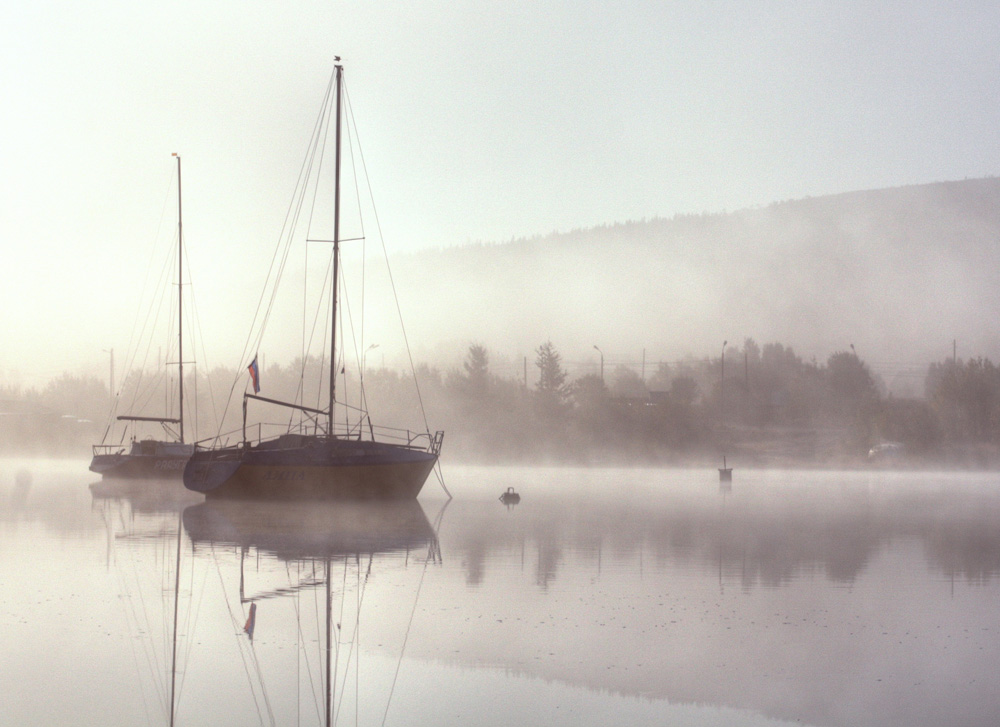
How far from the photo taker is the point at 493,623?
18.0 m

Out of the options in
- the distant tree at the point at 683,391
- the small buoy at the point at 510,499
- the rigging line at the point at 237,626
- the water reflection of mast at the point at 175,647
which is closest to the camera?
the rigging line at the point at 237,626

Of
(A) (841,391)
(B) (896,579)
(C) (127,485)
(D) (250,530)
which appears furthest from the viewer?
(A) (841,391)

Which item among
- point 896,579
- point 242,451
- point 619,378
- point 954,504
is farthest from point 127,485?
point 619,378

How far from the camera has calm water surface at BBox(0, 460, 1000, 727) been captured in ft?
43.3

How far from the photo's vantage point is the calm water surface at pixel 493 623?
1321 cm

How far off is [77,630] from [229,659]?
3156mm

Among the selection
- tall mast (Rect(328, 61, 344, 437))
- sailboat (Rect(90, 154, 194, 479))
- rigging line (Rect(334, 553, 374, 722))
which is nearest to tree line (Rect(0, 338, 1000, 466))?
sailboat (Rect(90, 154, 194, 479))

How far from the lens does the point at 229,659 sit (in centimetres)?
1534

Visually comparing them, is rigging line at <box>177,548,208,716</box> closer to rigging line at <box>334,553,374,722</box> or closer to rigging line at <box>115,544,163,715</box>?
rigging line at <box>115,544,163,715</box>

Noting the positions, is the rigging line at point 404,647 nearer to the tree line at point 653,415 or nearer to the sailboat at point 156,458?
the sailboat at point 156,458

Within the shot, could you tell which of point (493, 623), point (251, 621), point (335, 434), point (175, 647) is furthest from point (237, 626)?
Result: point (335, 434)

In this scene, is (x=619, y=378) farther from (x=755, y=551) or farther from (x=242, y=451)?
(x=755, y=551)

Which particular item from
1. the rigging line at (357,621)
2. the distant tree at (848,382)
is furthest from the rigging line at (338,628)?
the distant tree at (848,382)

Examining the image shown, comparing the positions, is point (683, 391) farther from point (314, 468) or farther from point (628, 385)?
point (314, 468)
